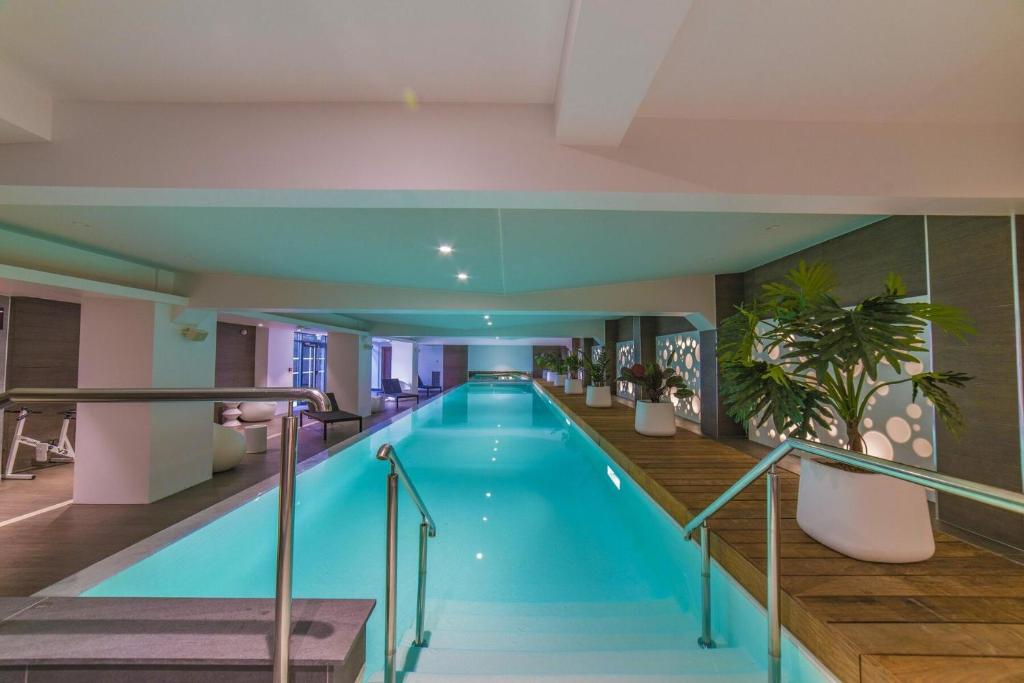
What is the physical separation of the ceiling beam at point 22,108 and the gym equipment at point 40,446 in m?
5.59

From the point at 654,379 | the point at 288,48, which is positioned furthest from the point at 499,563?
the point at 288,48

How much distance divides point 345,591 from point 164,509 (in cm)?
283

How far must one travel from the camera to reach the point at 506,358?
2522 cm

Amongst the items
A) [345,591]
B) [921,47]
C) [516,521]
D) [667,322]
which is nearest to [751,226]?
[921,47]

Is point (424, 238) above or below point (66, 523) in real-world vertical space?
above

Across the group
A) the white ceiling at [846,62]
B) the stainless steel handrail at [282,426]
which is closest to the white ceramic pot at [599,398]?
the white ceiling at [846,62]

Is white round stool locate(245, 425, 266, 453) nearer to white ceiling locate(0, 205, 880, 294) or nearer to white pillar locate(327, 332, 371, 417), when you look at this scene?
white ceiling locate(0, 205, 880, 294)

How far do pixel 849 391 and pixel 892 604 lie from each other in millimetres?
966

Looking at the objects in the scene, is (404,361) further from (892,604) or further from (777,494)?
(892,604)

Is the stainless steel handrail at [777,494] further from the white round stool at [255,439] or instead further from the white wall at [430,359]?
the white wall at [430,359]

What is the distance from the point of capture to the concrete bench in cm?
111

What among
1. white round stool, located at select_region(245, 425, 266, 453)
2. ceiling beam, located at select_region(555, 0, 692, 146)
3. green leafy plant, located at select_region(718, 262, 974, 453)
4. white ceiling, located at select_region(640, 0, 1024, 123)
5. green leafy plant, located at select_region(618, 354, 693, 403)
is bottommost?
white round stool, located at select_region(245, 425, 266, 453)

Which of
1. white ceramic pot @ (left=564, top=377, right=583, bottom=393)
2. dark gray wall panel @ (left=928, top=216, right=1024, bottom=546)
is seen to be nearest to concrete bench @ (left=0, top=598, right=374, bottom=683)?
dark gray wall panel @ (left=928, top=216, right=1024, bottom=546)

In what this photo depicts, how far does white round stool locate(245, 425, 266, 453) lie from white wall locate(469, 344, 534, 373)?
18.2 metres
